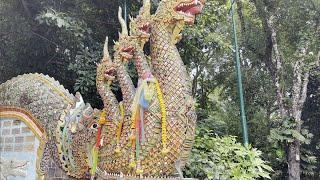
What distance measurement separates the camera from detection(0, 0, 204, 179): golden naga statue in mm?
3238

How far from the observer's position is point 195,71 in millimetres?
8852

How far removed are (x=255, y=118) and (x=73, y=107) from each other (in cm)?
550

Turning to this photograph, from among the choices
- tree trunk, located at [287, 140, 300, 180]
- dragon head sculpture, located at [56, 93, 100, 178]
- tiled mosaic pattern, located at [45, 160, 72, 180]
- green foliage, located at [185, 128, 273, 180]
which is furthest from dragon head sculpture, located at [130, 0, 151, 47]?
tree trunk, located at [287, 140, 300, 180]

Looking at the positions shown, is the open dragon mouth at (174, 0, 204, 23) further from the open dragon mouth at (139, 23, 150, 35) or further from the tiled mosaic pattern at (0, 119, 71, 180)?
the tiled mosaic pattern at (0, 119, 71, 180)

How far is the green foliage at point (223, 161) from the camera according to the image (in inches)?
181

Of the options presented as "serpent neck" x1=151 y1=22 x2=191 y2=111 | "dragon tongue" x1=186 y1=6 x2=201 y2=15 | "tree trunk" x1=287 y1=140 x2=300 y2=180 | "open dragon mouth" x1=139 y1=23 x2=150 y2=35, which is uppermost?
"dragon tongue" x1=186 y1=6 x2=201 y2=15

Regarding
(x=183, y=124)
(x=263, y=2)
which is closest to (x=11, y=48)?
(x=183, y=124)

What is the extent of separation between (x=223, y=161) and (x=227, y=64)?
5.05 metres

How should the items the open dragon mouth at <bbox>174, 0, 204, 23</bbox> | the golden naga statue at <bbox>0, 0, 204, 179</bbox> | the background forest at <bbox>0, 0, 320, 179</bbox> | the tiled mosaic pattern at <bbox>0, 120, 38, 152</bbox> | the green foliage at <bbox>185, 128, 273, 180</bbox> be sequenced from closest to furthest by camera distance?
the golden naga statue at <bbox>0, 0, 204, 179</bbox>, the open dragon mouth at <bbox>174, 0, 204, 23</bbox>, the tiled mosaic pattern at <bbox>0, 120, 38, 152</bbox>, the green foliage at <bbox>185, 128, 273, 180</bbox>, the background forest at <bbox>0, 0, 320, 179</bbox>

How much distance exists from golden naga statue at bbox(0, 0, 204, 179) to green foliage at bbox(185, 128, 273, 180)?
56.2 inches

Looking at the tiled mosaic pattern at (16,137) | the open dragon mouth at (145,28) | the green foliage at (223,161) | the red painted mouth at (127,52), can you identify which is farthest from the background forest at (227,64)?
the open dragon mouth at (145,28)

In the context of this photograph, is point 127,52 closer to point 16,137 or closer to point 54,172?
point 54,172

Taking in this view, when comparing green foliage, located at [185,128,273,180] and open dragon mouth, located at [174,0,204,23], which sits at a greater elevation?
open dragon mouth, located at [174,0,204,23]

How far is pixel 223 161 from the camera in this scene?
4836 mm
